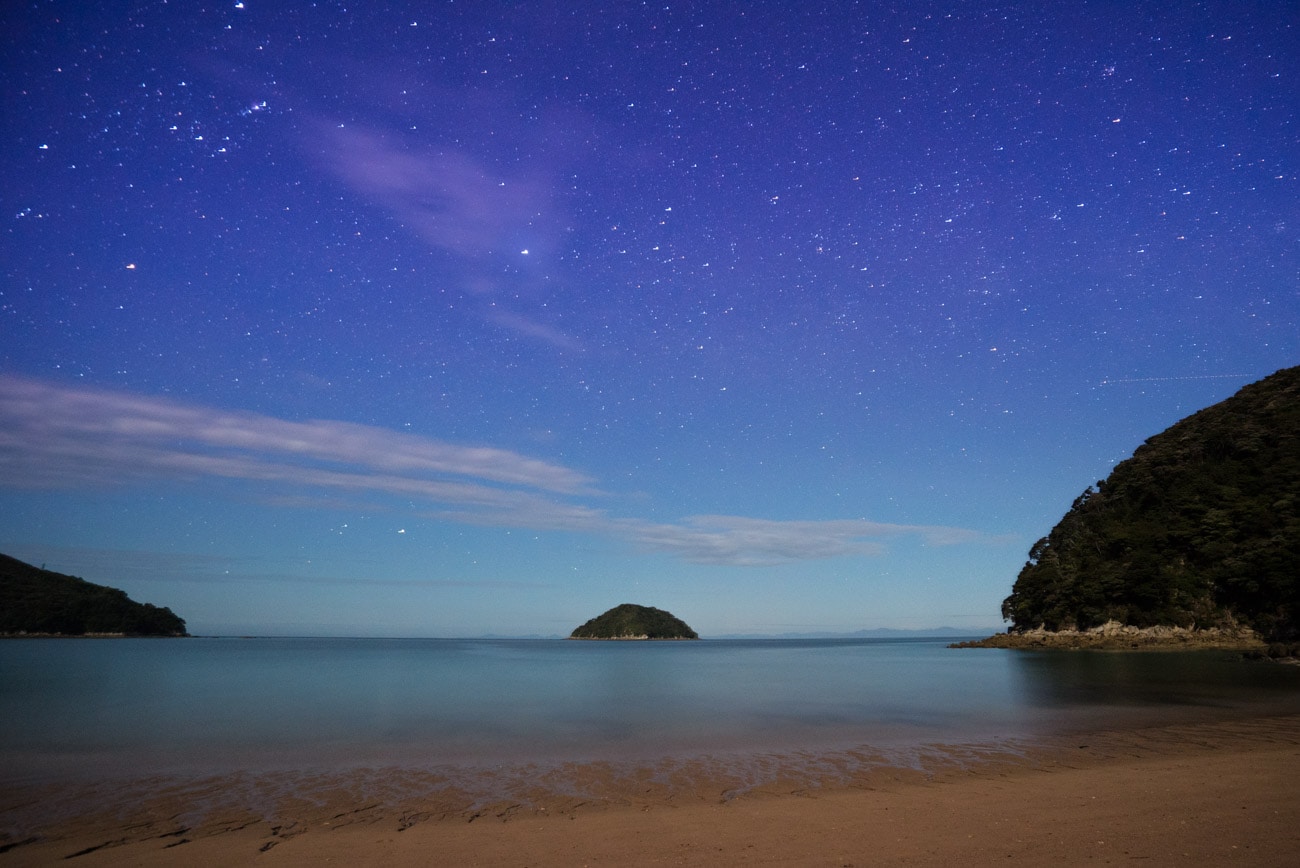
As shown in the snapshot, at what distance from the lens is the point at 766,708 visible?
2497 centimetres

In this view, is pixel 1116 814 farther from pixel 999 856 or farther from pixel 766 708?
pixel 766 708

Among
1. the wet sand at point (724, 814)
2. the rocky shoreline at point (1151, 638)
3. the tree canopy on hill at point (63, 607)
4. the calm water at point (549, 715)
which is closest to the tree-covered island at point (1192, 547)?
the rocky shoreline at point (1151, 638)

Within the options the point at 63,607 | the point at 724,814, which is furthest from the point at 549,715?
the point at 63,607

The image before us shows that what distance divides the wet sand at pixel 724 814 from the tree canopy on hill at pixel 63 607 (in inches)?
8433

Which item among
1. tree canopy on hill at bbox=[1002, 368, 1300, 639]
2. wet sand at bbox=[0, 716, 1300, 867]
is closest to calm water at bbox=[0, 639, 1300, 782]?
wet sand at bbox=[0, 716, 1300, 867]

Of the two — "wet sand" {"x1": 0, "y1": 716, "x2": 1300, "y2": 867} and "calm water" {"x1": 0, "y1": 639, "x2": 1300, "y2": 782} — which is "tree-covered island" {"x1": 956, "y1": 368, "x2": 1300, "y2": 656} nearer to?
"calm water" {"x1": 0, "y1": 639, "x2": 1300, "y2": 782}

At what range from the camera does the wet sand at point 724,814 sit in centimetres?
673

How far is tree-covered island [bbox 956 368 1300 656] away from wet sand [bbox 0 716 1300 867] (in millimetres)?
48571

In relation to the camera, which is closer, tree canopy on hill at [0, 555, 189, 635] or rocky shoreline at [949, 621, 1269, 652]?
rocky shoreline at [949, 621, 1269, 652]

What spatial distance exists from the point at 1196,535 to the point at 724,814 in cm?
7646

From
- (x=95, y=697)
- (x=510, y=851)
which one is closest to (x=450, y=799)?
(x=510, y=851)

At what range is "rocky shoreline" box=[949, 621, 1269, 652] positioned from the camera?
56.6m

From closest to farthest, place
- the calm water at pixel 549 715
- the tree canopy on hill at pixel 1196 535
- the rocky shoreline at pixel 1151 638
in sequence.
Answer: the calm water at pixel 549 715 < the tree canopy on hill at pixel 1196 535 < the rocky shoreline at pixel 1151 638

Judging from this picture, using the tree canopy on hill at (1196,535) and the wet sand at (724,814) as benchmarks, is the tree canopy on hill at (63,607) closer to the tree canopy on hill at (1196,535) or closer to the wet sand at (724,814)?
the wet sand at (724,814)
